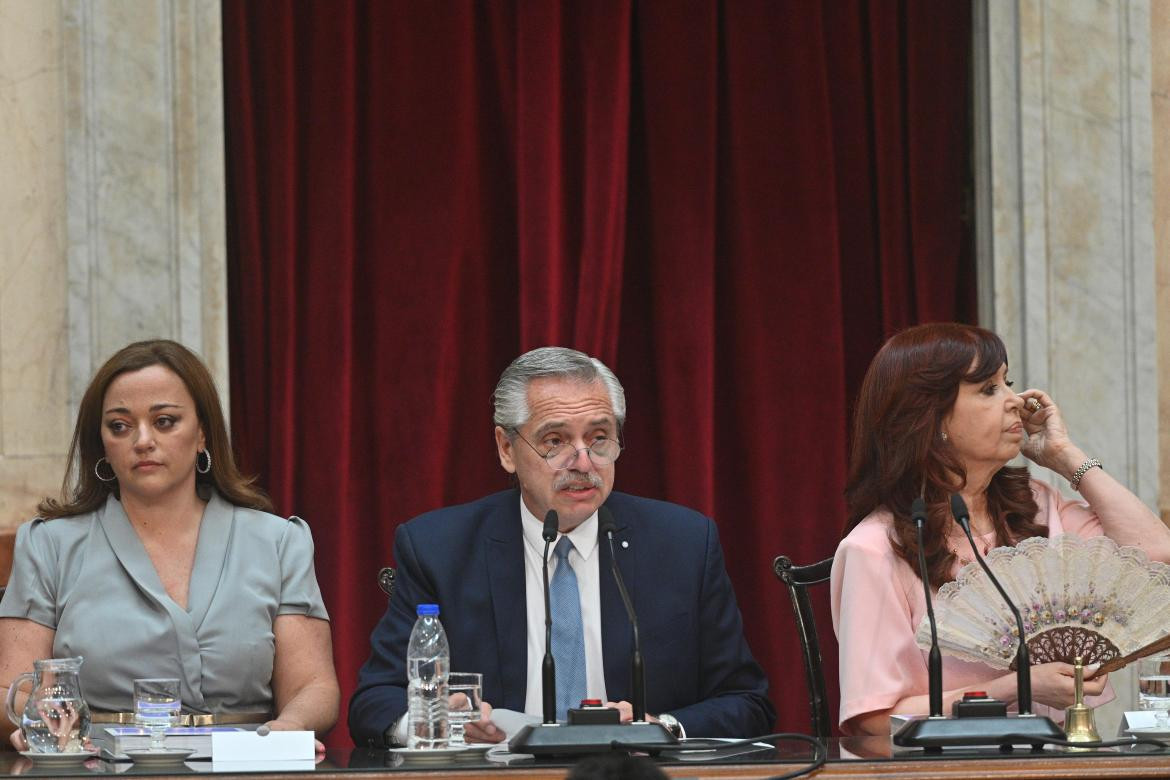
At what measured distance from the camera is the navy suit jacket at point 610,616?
3516 mm

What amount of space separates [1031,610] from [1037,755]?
1.62ft

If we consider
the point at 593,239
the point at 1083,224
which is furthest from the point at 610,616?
the point at 1083,224

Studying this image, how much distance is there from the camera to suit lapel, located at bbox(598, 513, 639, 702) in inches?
138

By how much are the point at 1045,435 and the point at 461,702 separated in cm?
158

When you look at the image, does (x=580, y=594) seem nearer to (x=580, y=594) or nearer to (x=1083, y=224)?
(x=580, y=594)

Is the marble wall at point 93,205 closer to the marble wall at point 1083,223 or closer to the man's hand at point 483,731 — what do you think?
the man's hand at point 483,731

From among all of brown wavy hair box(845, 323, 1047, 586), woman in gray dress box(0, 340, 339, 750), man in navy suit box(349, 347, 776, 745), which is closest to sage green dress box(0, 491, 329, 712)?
woman in gray dress box(0, 340, 339, 750)

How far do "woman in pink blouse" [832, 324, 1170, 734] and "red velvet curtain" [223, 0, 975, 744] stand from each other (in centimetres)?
117

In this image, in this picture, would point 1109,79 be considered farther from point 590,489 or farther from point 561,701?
point 561,701

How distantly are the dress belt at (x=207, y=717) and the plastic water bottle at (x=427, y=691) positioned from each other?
0.46m

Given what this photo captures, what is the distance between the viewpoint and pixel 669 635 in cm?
360

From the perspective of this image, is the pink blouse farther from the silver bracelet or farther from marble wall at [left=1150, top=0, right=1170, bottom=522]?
marble wall at [left=1150, top=0, right=1170, bottom=522]

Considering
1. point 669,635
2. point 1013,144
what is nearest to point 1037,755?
point 669,635

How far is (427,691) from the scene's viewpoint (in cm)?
301
